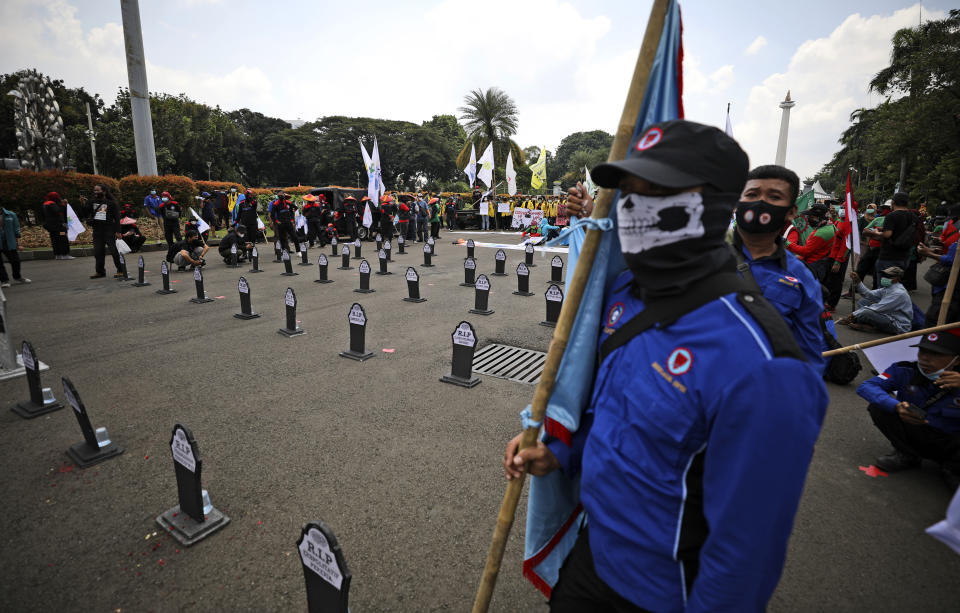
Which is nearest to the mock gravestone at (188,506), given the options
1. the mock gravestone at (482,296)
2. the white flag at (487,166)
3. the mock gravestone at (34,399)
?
the mock gravestone at (34,399)

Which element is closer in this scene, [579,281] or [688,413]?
[688,413]

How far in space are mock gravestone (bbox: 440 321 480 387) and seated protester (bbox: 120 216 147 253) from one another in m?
14.5

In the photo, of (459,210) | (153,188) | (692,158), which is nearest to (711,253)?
(692,158)

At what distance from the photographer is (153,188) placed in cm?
1834

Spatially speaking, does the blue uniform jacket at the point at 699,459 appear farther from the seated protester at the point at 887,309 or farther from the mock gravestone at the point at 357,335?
the seated protester at the point at 887,309

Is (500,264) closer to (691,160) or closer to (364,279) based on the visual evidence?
(364,279)

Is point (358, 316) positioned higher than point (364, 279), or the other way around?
point (364, 279)

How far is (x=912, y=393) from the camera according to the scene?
3.70 meters

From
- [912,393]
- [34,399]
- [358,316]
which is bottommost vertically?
[34,399]

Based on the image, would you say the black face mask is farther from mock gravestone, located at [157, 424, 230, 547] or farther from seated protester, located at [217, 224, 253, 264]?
seated protester, located at [217, 224, 253, 264]

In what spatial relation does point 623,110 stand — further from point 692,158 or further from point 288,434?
point 288,434

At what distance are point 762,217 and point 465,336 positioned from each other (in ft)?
10.5

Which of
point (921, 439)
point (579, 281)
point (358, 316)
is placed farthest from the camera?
point (358, 316)

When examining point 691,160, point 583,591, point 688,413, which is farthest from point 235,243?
point 688,413
